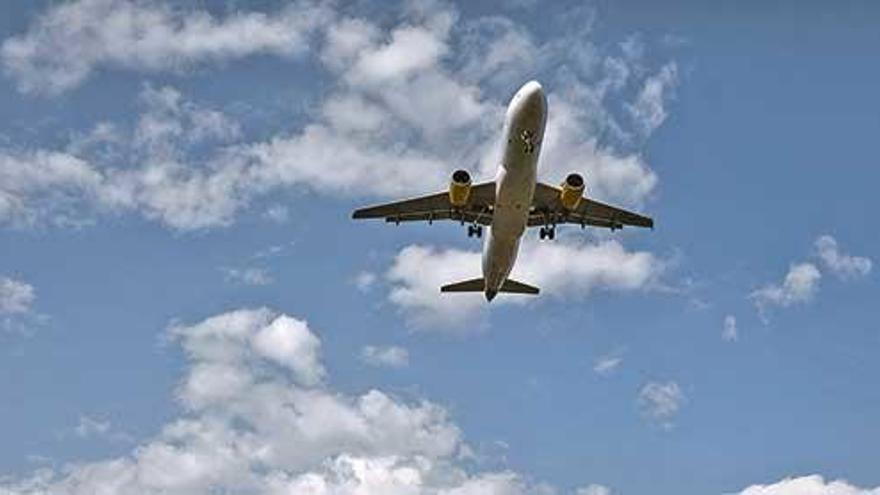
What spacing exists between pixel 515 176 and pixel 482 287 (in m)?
18.8

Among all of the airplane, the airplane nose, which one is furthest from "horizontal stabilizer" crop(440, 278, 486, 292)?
the airplane nose

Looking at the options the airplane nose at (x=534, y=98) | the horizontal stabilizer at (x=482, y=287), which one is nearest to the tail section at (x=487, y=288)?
the horizontal stabilizer at (x=482, y=287)

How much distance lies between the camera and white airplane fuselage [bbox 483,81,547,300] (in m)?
70.0

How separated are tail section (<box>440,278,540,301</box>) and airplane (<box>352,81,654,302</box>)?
2.8 inches

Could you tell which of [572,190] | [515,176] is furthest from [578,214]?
[515,176]

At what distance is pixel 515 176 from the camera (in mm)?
73500

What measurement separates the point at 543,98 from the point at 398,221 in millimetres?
19452

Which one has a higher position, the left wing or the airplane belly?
the left wing

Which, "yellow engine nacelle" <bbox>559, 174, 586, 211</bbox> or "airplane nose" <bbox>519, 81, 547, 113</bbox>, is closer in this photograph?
"airplane nose" <bbox>519, 81, 547, 113</bbox>

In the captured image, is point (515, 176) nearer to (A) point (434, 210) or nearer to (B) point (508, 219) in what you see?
(B) point (508, 219)

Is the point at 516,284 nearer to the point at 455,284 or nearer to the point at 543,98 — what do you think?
the point at 455,284

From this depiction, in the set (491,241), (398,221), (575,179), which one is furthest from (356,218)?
(575,179)

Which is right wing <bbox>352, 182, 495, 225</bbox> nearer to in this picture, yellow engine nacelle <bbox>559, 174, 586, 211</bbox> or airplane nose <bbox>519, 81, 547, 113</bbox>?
yellow engine nacelle <bbox>559, 174, 586, 211</bbox>

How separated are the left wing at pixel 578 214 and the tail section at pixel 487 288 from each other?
6729 millimetres
